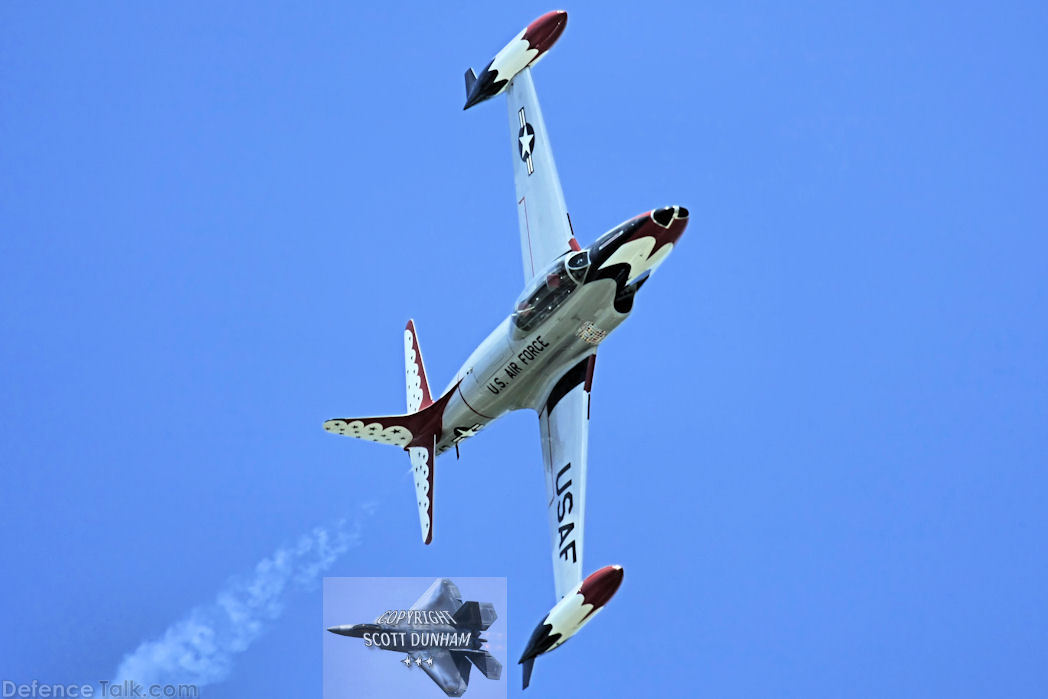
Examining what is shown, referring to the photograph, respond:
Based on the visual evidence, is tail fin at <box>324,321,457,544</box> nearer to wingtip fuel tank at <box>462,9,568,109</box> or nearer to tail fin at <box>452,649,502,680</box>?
tail fin at <box>452,649,502,680</box>

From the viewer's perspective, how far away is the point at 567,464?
2197 centimetres

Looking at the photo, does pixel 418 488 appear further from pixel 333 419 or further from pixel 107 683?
pixel 107 683

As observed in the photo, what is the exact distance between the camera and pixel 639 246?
20.6m

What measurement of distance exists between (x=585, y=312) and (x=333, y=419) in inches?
174

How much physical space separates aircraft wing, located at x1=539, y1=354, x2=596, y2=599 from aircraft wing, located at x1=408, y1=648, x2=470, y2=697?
2.70 m

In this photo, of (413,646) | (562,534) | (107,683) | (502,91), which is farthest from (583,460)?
(107,683)

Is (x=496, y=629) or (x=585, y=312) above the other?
(x=585, y=312)

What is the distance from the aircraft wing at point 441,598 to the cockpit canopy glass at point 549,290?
14.9ft

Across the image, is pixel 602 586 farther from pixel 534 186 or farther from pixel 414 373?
pixel 534 186

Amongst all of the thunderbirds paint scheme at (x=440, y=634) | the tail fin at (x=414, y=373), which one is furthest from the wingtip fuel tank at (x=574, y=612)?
the tail fin at (x=414, y=373)

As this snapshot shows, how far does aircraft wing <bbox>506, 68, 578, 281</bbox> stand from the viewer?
2275cm

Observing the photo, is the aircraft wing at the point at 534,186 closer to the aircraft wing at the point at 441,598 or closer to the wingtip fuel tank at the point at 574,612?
the wingtip fuel tank at the point at 574,612

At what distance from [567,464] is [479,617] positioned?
317 centimetres

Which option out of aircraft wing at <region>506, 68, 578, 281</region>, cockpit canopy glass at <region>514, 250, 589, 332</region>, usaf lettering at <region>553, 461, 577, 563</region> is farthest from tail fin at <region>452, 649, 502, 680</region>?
aircraft wing at <region>506, 68, 578, 281</region>
